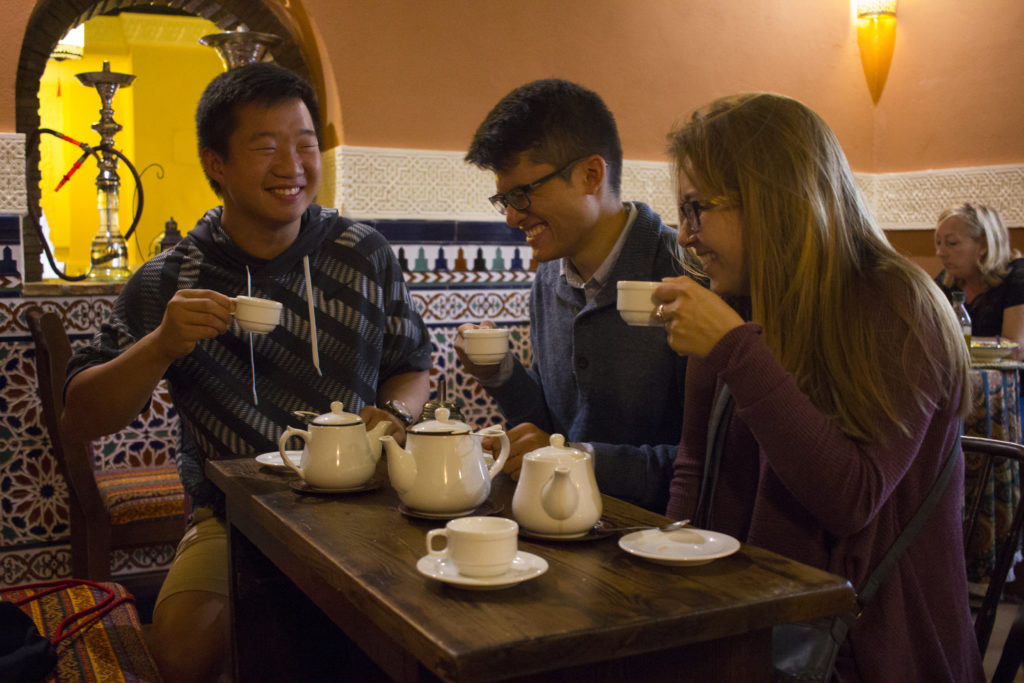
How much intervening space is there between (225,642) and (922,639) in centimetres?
131

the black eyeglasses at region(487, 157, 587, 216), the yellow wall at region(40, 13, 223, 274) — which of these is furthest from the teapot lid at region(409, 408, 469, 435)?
the yellow wall at region(40, 13, 223, 274)

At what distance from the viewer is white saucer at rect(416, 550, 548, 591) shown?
114 cm

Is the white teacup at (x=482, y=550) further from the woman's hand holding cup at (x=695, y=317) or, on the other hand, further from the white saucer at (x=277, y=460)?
the white saucer at (x=277, y=460)

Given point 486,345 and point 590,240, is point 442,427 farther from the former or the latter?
point 590,240

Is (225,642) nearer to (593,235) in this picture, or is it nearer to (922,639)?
(593,235)

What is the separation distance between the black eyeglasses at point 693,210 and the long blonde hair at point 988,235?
3.35 metres

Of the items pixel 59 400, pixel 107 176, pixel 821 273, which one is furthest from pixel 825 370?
pixel 107 176

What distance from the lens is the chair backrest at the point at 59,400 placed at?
3.01m

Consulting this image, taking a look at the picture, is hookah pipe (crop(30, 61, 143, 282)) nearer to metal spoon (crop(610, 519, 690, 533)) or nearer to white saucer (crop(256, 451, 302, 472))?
white saucer (crop(256, 451, 302, 472))

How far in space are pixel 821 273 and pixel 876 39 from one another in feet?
12.3

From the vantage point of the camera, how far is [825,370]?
1515mm

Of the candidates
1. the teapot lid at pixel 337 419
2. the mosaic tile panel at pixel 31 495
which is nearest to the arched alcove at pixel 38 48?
the mosaic tile panel at pixel 31 495

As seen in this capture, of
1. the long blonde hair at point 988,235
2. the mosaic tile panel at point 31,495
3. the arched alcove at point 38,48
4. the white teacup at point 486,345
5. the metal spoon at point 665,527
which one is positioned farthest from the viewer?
the long blonde hair at point 988,235

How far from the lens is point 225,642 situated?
2.02 meters
